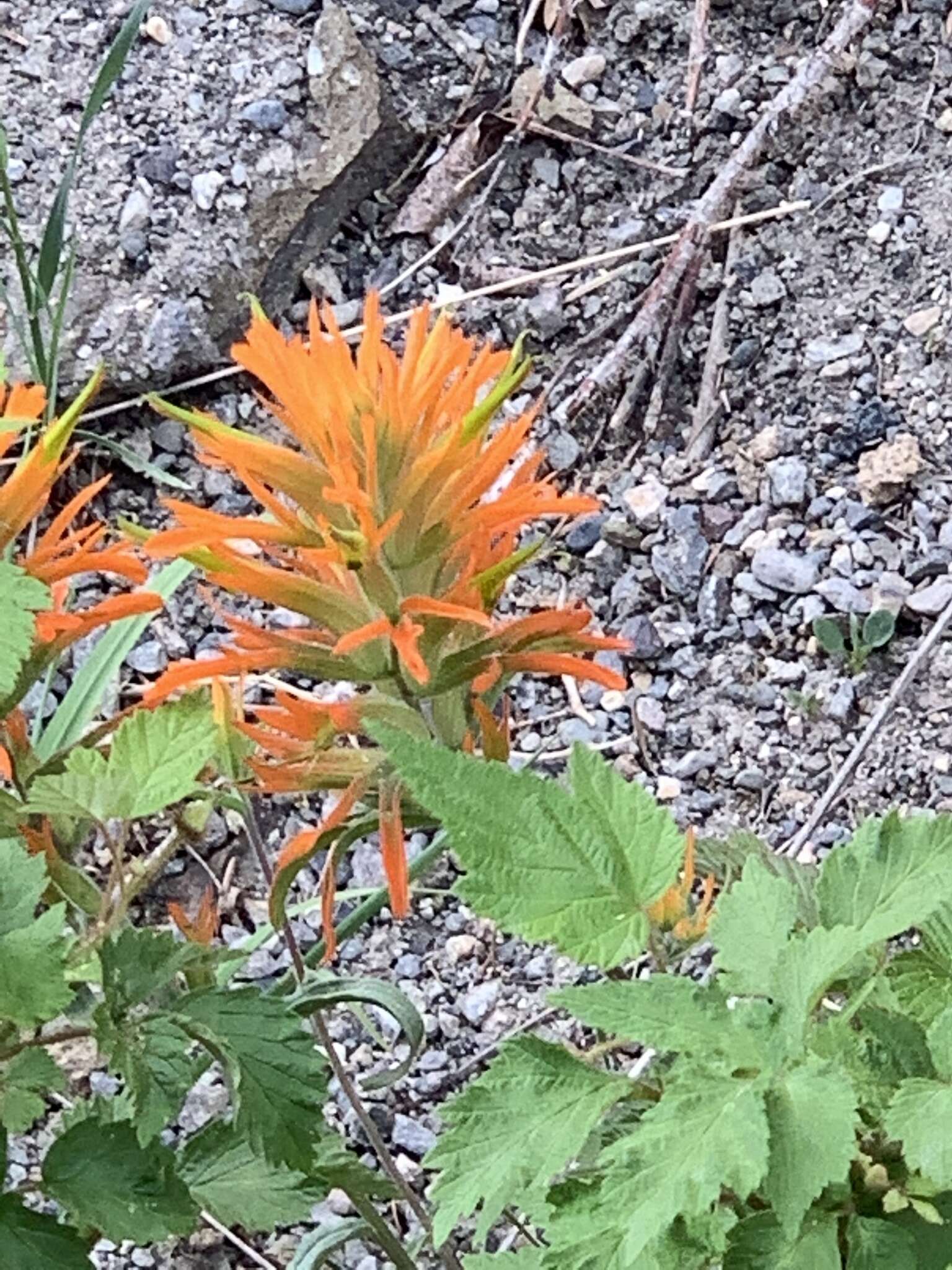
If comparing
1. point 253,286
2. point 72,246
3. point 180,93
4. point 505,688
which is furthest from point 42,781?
point 180,93

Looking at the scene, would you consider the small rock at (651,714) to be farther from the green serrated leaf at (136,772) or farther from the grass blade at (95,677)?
the green serrated leaf at (136,772)

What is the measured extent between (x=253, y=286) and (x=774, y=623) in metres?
0.74

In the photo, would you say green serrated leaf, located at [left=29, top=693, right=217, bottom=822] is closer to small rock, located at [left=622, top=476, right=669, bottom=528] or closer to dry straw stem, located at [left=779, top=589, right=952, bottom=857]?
dry straw stem, located at [left=779, top=589, right=952, bottom=857]

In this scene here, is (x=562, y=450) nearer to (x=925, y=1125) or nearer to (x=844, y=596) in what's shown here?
(x=844, y=596)

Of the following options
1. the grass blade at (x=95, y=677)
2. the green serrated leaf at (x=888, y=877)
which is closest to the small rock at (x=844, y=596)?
the grass blade at (x=95, y=677)

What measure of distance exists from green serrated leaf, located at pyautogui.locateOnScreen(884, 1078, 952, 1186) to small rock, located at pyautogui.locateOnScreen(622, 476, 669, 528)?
129 cm

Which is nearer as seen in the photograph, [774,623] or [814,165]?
[774,623]

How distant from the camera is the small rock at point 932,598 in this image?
1.66 metres

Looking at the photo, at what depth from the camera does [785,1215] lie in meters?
0.50

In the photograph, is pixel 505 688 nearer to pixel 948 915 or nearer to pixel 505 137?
pixel 948 915

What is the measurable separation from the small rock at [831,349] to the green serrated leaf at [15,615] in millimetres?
1349

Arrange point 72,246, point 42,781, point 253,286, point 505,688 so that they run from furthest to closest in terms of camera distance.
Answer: point 253,286
point 72,246
point 505,688
point 42,781

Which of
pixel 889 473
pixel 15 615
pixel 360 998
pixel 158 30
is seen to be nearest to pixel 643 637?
pixel 889 473

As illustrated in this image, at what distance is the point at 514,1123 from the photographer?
0.57 meters
